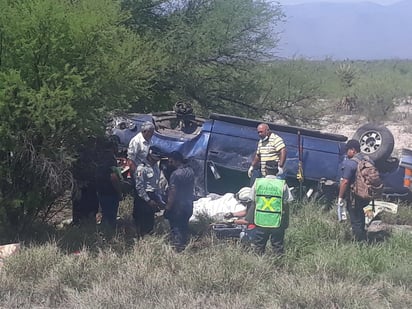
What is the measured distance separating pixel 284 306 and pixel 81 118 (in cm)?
359

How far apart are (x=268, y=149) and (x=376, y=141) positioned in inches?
118

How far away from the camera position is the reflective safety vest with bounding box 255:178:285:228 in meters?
9.55

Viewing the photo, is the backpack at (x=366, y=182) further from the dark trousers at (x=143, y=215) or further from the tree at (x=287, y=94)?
the tree at (x=287, y=94)

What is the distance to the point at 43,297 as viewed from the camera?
26.9 ft

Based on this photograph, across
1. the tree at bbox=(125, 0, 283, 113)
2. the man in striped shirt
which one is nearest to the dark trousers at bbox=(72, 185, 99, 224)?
the man in striped shirt

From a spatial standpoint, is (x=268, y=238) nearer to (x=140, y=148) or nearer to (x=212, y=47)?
(x=140, y=148)

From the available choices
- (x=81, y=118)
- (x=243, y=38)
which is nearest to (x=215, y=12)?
(x=243, y=38)

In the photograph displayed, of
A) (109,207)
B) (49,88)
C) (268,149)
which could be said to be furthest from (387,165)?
(49,88)

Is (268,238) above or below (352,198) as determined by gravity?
below

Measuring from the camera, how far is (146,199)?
11.1 metres

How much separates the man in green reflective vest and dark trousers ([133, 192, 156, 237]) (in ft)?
6.25

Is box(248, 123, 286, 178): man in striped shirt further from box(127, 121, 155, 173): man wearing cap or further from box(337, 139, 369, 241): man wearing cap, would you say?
box(127, 121, 155, 173): man wearing cap

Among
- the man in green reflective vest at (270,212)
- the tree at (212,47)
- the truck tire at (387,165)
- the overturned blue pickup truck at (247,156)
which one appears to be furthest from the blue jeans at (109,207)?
the tree at (212,47)

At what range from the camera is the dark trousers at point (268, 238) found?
9648 millimetres
